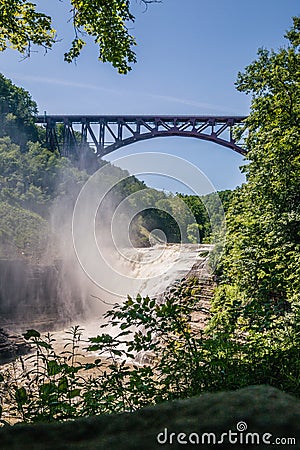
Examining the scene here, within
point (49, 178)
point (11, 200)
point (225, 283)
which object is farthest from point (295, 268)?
point (49, 178)

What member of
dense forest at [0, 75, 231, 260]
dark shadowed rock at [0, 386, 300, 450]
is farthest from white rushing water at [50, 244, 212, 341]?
dark shadowed rock at [0, 386, 300, 450]

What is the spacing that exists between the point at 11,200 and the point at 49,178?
174 inches

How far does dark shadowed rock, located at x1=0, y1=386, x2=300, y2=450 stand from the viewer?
0.44 meters

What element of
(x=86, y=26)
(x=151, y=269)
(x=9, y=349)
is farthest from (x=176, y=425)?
(x=151, y=269)

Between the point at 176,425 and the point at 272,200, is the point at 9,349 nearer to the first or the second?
the point at 272,200

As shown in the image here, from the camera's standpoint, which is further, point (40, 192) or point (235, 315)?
point (40, 192)

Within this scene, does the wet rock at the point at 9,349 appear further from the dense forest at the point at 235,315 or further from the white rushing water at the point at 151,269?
the dense forest at the point at 235,315

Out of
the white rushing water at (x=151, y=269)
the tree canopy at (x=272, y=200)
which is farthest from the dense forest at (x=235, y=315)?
the white rushing water at (x=151, y=269)

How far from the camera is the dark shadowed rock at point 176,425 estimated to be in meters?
0.44

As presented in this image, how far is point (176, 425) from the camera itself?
46 cm

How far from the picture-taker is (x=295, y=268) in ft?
18.9

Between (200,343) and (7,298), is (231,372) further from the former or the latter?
(7,298)

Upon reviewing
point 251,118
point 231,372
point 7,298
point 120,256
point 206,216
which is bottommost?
point 7,298

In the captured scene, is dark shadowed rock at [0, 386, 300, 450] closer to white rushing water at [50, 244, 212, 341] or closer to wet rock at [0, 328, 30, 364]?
wet rock at [0, 328, 30, 364]
